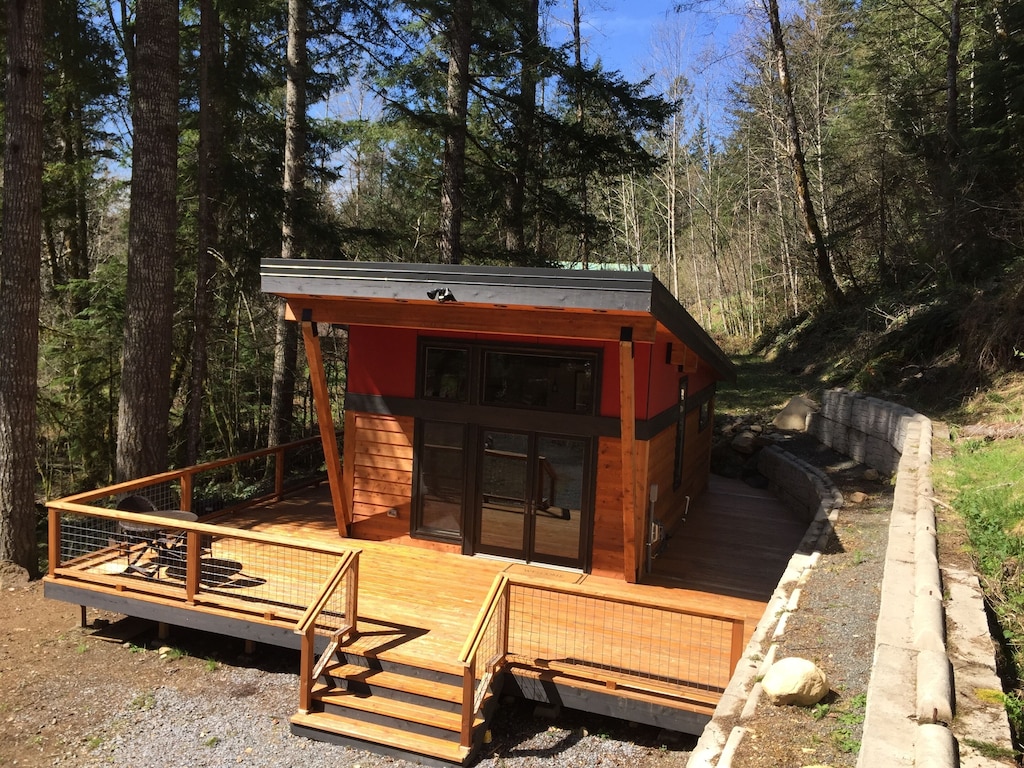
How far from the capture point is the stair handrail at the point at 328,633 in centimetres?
501

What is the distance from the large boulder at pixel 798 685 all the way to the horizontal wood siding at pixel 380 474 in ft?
15.9

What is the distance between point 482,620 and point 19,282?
20.6 ft

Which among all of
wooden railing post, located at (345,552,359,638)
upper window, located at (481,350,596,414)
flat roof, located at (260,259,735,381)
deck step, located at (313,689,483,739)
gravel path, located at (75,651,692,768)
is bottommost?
gravel path, located at (75,651,692,768)

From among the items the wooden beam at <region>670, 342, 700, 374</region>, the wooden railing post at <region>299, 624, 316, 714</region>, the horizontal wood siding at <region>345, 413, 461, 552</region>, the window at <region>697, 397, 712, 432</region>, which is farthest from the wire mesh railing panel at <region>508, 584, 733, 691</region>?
the window at <region>697, 397, 712, 432</region>

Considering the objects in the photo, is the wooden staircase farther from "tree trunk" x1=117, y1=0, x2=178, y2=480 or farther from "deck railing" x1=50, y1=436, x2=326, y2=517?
"tree trunk" x1=117, y1=0, x2=178, y2=480

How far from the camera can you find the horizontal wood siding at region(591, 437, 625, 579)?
685 cm

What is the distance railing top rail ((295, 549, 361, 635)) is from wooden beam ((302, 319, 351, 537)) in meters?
1.95

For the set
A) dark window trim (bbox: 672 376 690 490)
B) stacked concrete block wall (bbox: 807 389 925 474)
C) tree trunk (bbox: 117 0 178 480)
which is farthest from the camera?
stacked concrete block wall (bbox: 807 389 925 474)

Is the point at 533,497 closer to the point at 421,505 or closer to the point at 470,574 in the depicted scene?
the point at 470,574

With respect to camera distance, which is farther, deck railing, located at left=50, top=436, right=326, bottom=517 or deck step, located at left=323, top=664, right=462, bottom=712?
deck railing, located at left=50, top=436, right=326, bottom=517

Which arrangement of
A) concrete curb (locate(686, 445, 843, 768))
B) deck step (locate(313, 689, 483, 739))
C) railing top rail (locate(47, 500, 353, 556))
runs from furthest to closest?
railing top rail (locate(47, 500, 353, 556)), deck step (locate(313, 689, 483, 739)), concrete curb (locate(686, 445, 843, 768))

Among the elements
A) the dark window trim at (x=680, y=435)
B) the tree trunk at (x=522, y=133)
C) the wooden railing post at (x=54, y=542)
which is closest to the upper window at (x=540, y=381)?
the dark window trim at (x=680, y=435)

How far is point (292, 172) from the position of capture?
36.8ft

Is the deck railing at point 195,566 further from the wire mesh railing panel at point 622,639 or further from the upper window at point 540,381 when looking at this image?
the upper window at point 540,381
